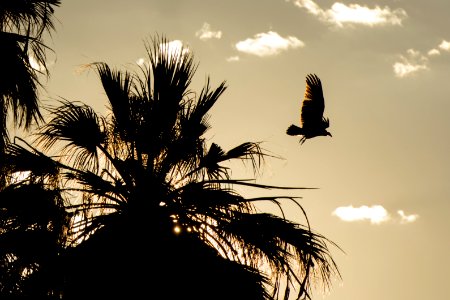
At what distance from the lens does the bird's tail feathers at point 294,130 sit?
25.3ft

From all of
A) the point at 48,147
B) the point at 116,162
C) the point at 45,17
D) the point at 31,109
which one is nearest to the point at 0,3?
the point at 45,17

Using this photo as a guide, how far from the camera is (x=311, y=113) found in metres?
7.68

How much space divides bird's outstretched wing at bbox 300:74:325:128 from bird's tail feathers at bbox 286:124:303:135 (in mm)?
74

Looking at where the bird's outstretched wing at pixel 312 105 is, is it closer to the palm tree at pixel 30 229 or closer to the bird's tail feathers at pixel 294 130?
the bird's tail feathers at pixel 294 130

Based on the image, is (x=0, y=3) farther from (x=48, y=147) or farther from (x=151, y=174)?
(x=151, y=174)

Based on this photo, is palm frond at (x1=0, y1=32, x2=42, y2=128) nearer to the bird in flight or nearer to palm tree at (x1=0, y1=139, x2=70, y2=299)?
palm tree at (x1=0, y1=139, x2=70, y2=299)

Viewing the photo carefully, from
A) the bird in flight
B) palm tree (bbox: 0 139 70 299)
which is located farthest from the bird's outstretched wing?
palm tree (bbox: 0 139 70 299)

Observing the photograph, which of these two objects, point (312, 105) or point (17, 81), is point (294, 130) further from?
point (17, 81)

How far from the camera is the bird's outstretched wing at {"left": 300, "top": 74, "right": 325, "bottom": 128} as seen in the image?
751 cm

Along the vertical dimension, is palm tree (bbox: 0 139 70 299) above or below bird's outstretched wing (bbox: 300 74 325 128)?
below

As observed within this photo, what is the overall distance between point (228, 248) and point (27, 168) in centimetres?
253

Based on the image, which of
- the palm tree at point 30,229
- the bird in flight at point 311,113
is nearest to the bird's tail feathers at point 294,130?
the bird in flight at point 311,113

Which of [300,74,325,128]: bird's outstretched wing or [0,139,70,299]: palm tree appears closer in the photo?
[0,139,70,299]: palm tree

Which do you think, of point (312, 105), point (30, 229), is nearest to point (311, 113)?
point (312, 105)
